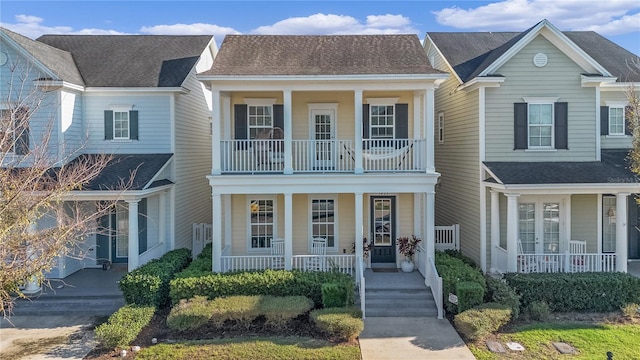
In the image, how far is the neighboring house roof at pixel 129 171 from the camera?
1316 cm

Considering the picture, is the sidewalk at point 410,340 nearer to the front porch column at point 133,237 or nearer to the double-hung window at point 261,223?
the double-hung window at point 261,223

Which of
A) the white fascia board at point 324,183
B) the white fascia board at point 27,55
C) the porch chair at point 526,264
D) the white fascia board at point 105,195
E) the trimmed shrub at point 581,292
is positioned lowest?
the trimmed shrub at point 581,292

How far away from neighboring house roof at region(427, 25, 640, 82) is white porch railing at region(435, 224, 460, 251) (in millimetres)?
5190

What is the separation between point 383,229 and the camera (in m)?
14.6

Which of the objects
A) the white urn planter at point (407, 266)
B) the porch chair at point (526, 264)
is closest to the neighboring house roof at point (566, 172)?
the porch chair at point (526, 264)

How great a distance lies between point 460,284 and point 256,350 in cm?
532

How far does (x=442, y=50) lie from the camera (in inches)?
673

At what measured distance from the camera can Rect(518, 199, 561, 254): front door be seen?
1414cm

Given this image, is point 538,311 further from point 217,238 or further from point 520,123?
point 217,238

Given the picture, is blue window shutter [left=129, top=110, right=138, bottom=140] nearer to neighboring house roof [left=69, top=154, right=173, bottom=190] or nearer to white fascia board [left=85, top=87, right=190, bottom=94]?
white fascia board [left=85, top=87, right=190, bottom=94]

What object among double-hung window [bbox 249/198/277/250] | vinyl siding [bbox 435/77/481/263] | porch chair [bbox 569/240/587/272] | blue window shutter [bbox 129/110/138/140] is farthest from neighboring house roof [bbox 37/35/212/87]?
porch chair [bbox 569/240/587/272]

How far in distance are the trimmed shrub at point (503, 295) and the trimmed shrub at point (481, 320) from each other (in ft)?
0.75

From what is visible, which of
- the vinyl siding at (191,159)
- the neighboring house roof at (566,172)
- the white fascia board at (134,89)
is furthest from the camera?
the vinyl siding at (191,159)

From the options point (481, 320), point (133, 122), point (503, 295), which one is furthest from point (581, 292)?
point (133, 122)
